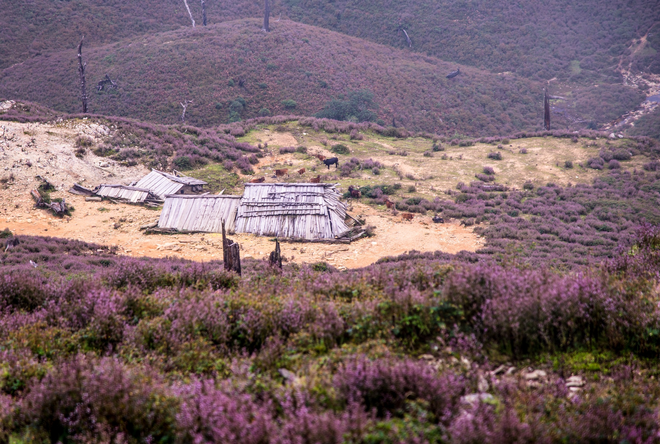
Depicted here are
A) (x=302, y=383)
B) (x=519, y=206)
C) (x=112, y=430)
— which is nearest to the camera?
(x=112, y=430)

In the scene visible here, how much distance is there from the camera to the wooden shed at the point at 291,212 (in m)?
18.0

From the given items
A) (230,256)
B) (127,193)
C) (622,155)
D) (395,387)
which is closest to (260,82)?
(127,193)

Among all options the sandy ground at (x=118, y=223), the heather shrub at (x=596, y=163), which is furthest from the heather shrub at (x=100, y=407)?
the heather shrub at (x=596, y=163)

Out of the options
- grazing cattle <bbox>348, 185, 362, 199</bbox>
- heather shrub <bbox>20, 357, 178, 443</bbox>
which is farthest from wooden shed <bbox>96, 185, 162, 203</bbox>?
heather shrub <bbox>20, 357, 178, 443</bbox>

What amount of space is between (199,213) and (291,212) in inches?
184

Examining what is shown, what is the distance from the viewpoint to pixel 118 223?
744 inches

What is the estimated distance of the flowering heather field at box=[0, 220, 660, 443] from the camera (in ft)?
8.45

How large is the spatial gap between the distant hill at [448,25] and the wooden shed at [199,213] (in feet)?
163

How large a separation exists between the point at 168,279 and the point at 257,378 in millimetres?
3740

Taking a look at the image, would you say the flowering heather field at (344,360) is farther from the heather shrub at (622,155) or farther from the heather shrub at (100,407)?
the heather shrub at (622,155)

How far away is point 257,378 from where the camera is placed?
333 centimetres

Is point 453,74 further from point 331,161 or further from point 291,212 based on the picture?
point 291,212

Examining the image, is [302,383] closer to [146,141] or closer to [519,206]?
[519,206]

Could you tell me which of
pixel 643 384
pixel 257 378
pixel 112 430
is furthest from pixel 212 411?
pixel 643 384
